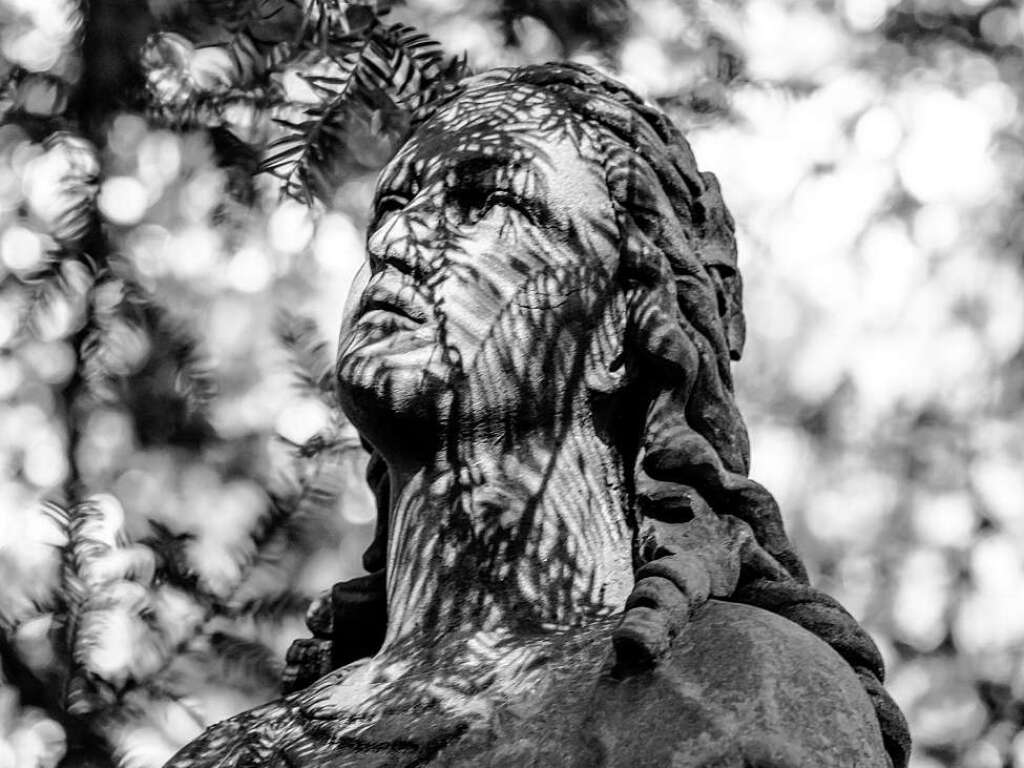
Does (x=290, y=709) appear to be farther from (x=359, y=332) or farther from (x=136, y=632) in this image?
(x=136, y=632)

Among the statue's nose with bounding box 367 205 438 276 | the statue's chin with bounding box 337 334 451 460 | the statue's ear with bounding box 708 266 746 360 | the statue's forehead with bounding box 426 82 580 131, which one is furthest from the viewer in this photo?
the statue's ear with bounding box 708 266 746 360

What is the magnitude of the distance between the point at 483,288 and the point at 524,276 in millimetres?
87

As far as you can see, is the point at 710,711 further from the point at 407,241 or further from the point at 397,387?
the point at 407,241

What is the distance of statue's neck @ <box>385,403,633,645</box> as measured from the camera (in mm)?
3768

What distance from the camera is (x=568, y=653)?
3.55m

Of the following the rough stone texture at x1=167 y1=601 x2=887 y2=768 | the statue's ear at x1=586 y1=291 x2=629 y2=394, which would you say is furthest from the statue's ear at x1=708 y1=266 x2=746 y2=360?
the rough stone texture at x1=167 y1=601 x2=887 y2=768

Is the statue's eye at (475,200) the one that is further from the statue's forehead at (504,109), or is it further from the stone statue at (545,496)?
the statue's forehead at (504,109)

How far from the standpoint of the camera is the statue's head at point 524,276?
3.81m

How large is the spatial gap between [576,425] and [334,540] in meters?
3.13

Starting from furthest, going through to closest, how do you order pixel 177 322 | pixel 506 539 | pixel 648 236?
pixel 177 322 → pixel 648 236 → pixel 506 539

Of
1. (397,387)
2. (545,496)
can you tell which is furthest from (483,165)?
(545,496)

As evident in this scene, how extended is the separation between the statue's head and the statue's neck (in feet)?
0.24

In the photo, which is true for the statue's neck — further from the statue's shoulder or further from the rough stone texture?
the statue's shoulder

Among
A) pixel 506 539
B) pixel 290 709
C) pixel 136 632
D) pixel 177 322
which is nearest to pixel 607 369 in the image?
pixel 506 539
